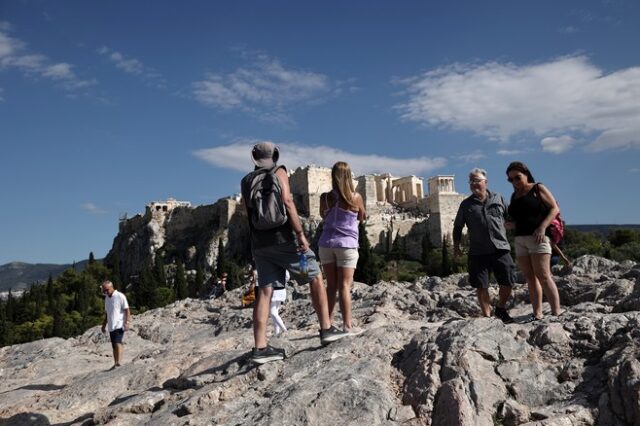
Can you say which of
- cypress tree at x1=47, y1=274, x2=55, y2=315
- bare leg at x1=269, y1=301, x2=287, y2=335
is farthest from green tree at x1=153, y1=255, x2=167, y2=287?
bare leg at x1=269, y1=301, x2=287, y2=335

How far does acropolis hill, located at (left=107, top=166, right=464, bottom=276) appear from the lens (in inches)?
2645

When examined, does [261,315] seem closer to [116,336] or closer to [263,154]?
[263,154]

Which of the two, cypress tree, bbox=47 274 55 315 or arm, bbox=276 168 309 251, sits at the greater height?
arm, bbox=276 168 309 251

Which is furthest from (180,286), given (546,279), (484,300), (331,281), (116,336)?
(546,279)

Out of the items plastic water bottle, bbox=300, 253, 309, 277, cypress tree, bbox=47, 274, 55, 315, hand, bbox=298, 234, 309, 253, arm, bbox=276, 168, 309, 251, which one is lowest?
cypress tree, bbox=47, 274, 55, 315

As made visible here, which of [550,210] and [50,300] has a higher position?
[550,210]

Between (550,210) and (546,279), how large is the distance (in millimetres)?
823

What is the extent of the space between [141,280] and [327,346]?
52.0 metres

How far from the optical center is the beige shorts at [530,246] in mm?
6773

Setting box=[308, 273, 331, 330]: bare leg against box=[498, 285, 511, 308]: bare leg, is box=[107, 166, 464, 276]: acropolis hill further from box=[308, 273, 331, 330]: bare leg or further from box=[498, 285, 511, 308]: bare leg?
box=[308, 273, 331, 330]: bare leg

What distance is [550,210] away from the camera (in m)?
6.75

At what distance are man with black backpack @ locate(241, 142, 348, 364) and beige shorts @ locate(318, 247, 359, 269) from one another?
1.56 feet

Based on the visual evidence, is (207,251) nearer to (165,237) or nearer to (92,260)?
(165,237)

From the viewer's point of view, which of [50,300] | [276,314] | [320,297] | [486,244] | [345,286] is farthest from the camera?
[50,300]
